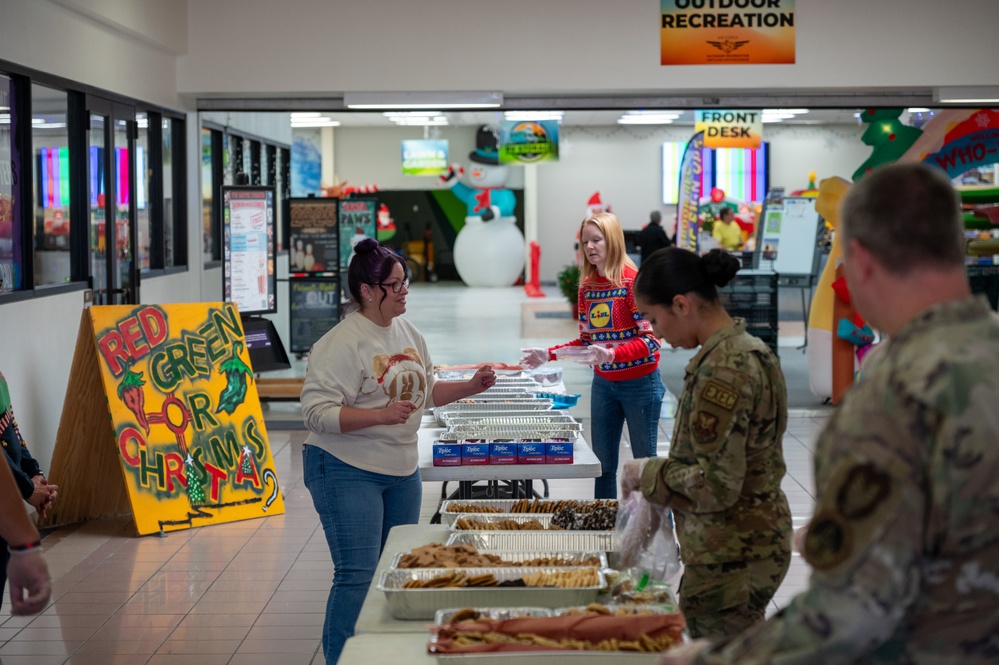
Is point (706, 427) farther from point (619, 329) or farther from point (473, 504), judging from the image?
point (619, 329)

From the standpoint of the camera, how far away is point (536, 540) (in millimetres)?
3193

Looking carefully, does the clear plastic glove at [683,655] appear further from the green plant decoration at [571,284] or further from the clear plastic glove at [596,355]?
the green plant decoration at [571,284]

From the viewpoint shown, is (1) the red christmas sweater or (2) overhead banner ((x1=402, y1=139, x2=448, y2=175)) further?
(2) overhead banner ((x1=402, y1=139, x2=448, y2=175))

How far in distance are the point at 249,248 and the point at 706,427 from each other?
294 inches

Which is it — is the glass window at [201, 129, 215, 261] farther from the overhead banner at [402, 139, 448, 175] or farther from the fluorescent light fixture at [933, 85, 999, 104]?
the overhead banner at [402, 139, 448, 175]

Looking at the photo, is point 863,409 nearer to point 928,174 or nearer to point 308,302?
point 928,174

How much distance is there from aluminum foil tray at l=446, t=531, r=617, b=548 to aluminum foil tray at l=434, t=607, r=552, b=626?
0.62m

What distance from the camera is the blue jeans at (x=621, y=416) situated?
5277 mm

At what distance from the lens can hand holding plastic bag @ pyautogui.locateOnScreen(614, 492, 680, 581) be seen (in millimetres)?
2797

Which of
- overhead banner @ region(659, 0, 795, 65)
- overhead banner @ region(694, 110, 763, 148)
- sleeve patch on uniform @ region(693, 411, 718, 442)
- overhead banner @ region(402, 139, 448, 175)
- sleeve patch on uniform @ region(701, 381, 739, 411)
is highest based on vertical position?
overhead banner @ region(402, 139, 448, 175)

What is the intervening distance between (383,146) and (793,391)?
1914cm

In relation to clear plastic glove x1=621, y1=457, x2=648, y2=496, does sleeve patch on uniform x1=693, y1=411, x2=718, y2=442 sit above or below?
above

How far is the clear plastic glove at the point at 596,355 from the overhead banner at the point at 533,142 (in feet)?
43.0

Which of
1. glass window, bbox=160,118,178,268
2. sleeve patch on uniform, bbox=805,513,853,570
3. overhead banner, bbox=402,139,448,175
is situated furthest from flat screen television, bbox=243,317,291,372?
overhead banner, bbox=402,139,448,175
